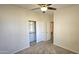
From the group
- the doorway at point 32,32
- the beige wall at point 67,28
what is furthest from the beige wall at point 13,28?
the beige wall at point 67,28

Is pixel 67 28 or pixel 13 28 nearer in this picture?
pixel 13 28

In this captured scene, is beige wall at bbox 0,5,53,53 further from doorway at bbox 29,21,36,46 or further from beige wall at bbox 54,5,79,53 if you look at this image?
beige wall at bbox 54,5,79,53

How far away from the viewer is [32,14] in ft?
19.2

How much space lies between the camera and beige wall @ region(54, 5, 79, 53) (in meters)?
→ 4.21

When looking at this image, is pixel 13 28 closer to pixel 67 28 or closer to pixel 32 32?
pixel 67 28

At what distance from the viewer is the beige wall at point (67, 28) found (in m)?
4.21

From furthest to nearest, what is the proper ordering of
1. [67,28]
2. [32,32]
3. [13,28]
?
[32,32] → [67,28] → [13,28]

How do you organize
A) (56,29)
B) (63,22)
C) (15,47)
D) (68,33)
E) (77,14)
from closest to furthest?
(77,14) < (15,47) < (68,33) < (63,22) < (56,29)

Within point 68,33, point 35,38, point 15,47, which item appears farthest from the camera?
point 35,38

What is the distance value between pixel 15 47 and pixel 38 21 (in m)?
2.83

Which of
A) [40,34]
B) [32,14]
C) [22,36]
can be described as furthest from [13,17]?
[40,34]

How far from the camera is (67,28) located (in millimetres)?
4742

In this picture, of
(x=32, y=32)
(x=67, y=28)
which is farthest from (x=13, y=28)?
(x=32, y=32)

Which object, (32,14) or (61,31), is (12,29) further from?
(61,31)
